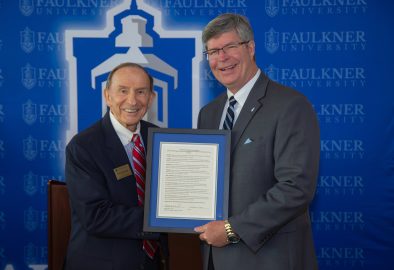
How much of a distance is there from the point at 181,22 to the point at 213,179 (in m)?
1.69

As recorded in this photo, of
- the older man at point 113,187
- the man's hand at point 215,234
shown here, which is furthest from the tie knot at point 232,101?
the man's hand at point 215,234

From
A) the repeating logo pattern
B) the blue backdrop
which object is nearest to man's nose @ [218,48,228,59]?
the blue backdrop

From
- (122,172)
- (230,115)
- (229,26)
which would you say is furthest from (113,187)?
(229,26)

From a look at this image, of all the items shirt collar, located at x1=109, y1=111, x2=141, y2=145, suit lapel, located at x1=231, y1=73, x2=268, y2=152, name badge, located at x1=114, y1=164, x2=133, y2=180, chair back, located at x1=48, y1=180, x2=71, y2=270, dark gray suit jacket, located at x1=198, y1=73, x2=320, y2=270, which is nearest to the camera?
dark gray suit jacket, located at x1=198, y1=73, x2=320, y2=270

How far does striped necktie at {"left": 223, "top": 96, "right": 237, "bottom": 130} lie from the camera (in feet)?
7.22

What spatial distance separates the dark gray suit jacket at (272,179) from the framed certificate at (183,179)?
80 millimetres

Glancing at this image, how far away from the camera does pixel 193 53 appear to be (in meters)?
3.43

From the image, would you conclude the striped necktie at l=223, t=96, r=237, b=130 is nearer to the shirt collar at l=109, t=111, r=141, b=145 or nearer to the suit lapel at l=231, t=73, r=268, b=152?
the suit lapel at l=231, t=73, r=268, b=152

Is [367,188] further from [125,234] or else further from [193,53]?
[125,234]

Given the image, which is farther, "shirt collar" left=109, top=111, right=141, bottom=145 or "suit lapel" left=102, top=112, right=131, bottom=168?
"shirt collar" left=109, top=111, right=141, bottom=145

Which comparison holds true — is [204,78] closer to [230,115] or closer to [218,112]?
[218,112]

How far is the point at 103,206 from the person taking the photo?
2271 millimetres

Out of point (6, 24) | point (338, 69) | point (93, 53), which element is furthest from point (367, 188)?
point (6, 24)

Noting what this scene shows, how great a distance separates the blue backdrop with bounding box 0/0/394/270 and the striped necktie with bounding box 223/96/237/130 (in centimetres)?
120
